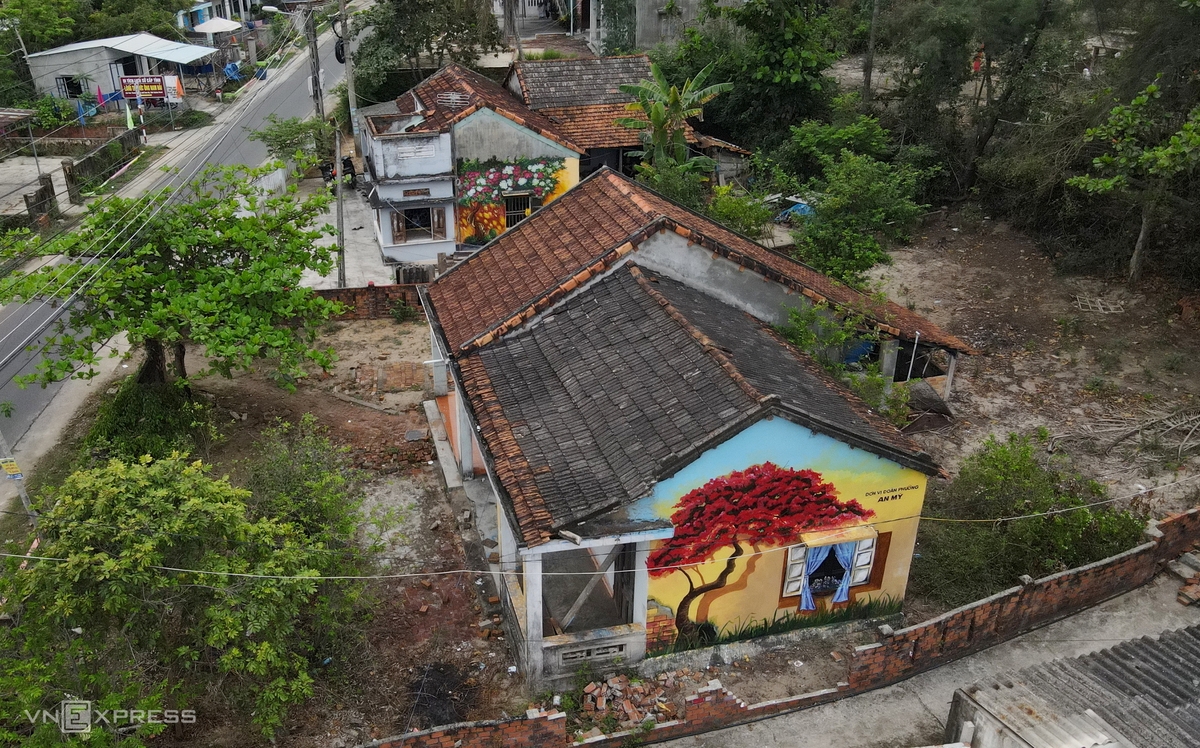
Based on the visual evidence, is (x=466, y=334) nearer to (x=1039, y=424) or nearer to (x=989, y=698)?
(x=989, y=698)

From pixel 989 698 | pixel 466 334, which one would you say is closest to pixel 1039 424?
pixel 989 698

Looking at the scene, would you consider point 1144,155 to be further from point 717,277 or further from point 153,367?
point 153,367

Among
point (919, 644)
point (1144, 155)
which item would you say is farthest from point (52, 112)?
point (919, 644)

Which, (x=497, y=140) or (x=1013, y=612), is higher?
(x=497, y=140)

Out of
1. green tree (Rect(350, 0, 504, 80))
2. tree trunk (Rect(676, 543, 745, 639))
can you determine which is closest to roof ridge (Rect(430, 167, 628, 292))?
tree trunk (Rect(676, 543, 745, 639))

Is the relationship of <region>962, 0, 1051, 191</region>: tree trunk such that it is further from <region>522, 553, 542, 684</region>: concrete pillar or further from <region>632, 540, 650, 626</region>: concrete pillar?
<region>522, 553, 542, 684</region>: concrete pillar

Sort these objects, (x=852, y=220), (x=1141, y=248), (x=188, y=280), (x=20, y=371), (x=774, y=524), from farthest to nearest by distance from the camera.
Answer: (x=1141, y=248)
(x=852, y=220)
(x=20, y=371)
(x=188, y=280)
(x=774, y=524)

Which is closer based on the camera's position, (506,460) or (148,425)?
(506,460)
